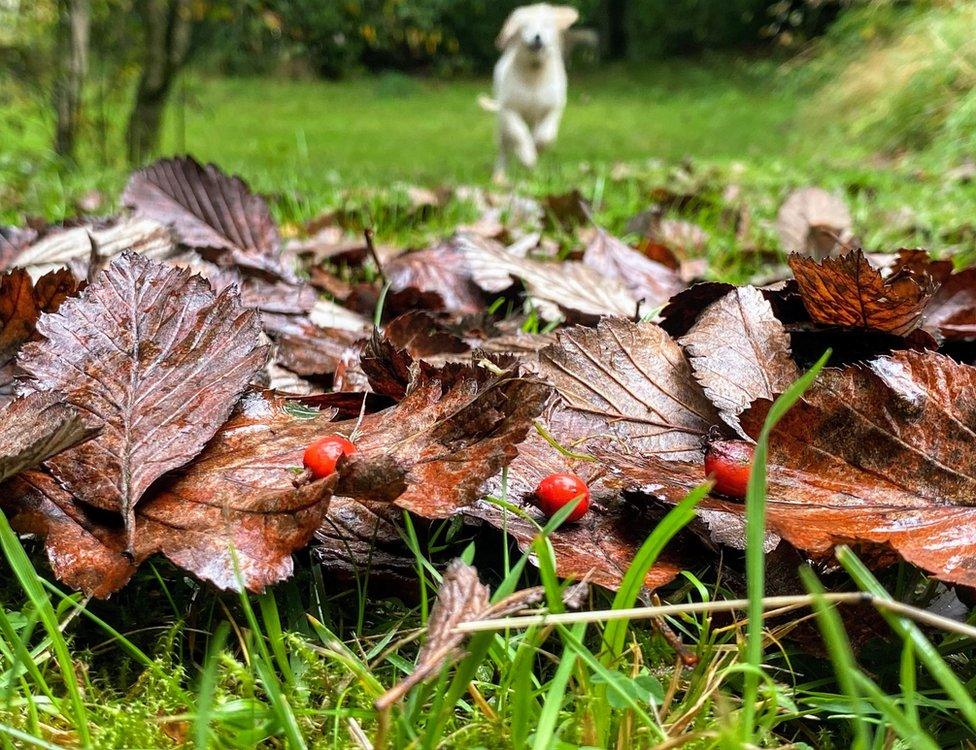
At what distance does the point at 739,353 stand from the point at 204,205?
1.13 metres

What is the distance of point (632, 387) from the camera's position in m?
1.03

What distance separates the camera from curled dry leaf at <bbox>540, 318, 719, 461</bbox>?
3.24 feet

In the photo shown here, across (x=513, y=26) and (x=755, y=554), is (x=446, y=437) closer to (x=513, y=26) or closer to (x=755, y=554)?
(x=755, y=554)

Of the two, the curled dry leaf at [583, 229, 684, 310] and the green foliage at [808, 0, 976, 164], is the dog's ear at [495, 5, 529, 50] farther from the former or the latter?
the curled dry leaf at [583, 229, 684, 310]

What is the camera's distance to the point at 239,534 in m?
0.74

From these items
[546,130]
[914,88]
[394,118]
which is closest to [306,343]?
[546,130]

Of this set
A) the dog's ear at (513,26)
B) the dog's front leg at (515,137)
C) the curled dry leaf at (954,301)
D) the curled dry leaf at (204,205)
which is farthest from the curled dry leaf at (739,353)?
the dog's ear at (513,26)

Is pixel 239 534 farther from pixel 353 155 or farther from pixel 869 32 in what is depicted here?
pixel 869 32

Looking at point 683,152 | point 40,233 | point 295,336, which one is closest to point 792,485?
point 295,336

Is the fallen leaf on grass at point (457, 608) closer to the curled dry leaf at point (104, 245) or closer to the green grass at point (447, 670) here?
the green grass at point (447, 670)

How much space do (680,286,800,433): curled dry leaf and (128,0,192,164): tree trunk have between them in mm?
6431

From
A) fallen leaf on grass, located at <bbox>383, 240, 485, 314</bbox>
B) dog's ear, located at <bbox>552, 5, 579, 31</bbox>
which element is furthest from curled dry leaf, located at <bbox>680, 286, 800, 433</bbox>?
dog's ear, located at <bbox>552, 5, 579, 31</bbox>

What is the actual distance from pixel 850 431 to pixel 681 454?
193 mm

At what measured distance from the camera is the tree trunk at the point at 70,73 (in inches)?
240
